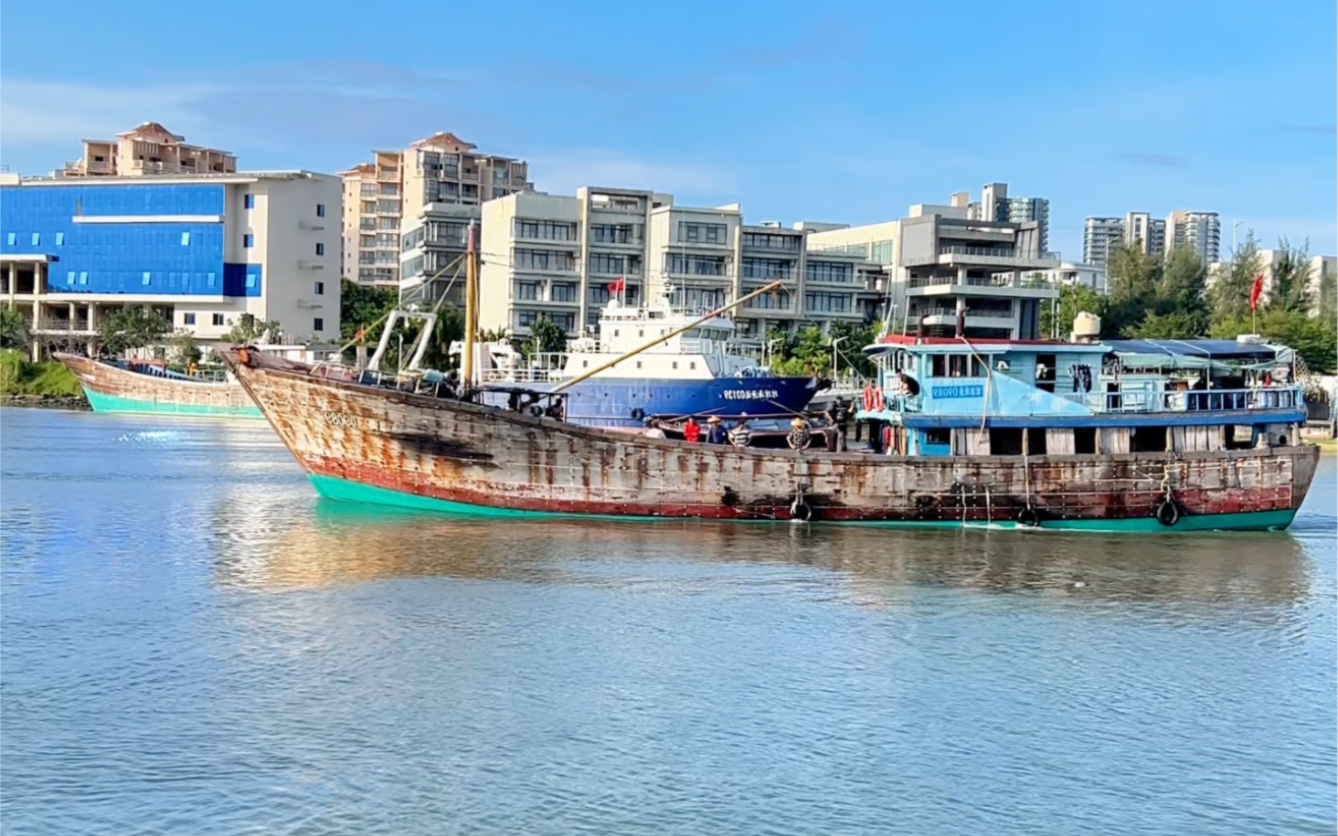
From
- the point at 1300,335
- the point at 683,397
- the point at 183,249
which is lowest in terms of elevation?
the point at 683,397

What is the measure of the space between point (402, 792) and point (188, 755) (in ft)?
8.08

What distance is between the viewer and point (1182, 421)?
31.6 metres

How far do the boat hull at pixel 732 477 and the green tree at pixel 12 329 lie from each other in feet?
235

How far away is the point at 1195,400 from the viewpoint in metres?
32.3

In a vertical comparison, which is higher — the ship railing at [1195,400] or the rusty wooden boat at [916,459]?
the ship railing at [1195,400]

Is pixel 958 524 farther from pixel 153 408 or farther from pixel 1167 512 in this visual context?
pixel 153 408

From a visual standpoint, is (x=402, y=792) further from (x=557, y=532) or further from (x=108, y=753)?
(x=557, y=532)

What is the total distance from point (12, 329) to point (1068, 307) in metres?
69.0

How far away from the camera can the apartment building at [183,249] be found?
9369 centimetres

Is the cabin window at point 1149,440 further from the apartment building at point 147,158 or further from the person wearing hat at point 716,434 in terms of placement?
the apartment building at point 147,158

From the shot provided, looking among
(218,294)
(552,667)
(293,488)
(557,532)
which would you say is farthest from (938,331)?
(552,667)

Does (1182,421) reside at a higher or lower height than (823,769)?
higher

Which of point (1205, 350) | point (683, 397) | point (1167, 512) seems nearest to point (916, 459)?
point (1167, 512)

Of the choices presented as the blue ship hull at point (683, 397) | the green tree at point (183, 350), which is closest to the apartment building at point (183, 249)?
the green tree at point (183, 350)
